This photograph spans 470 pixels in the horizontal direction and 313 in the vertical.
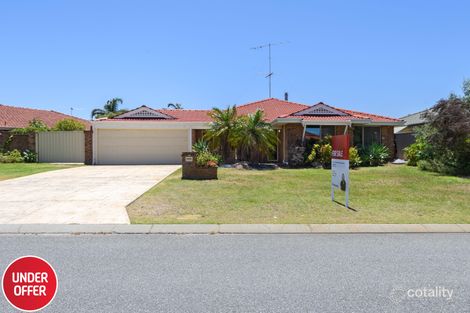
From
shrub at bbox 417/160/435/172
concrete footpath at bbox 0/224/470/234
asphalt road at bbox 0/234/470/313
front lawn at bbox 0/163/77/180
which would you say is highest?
shrub at bbox 417/160/435/172

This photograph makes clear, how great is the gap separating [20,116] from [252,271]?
116ft

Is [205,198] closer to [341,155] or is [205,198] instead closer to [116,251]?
[341,155]

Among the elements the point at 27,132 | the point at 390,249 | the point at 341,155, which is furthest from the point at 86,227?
the point at 27,132

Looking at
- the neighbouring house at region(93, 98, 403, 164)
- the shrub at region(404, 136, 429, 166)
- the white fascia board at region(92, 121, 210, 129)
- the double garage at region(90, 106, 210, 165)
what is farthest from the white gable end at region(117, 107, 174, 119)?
the shrub at region(404, 136, 429, 166)

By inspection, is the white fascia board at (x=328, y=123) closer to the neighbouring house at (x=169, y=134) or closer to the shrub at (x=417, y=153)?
the neighbouring house at (x=169, y=134)

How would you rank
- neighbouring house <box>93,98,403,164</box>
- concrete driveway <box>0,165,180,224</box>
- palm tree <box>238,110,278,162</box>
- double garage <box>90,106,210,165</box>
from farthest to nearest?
1. double garage <box>90,106,210,165</box>
2. neighbouring house <box>93,98,403,164</box>
3. palm tree <box>238,110,278,162</box>
4. concrete driveway <box>0,165,180,224</box>

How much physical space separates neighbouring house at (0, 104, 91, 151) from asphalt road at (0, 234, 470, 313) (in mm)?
21851

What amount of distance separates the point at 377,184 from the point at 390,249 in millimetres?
7948

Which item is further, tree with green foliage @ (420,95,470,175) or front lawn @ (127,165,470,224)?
tree with green foliage @ (420,95,470,175)

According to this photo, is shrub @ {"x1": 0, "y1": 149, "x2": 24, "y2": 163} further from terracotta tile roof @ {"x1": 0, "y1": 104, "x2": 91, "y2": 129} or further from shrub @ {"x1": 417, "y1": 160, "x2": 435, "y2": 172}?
shrub @ {"x1": 417, "y1": 160, "x2": 435, "y2": 172}

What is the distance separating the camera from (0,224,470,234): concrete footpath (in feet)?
22.5

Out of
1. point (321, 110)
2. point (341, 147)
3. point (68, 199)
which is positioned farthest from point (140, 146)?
point (341, 147)

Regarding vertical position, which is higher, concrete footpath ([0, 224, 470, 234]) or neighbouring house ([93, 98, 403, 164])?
neighbouring house ([93, 98, 403, 164])

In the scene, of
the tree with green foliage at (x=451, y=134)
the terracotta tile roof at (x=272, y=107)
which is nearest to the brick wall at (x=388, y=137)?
the terracotta tile roof at (x=272, y=107)
